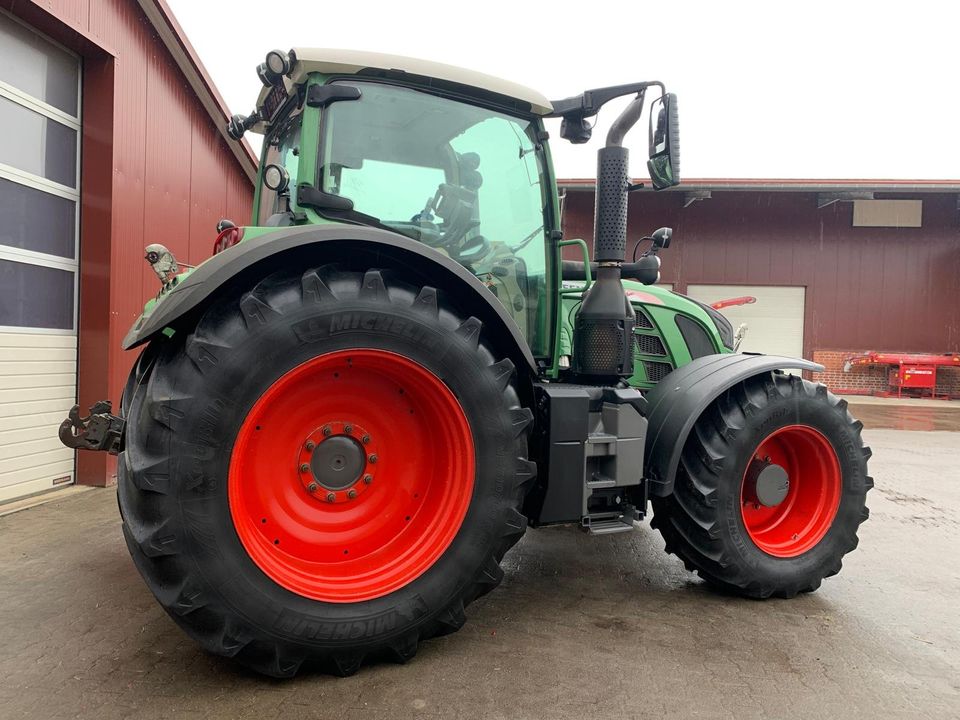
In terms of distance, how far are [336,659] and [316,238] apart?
4.88 ft

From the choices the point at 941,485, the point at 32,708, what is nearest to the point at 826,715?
the point at 32,708

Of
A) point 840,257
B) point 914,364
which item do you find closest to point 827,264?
point 840,257

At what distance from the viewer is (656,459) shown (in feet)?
10.0

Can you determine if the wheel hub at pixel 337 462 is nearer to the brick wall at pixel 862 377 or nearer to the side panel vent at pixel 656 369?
the side panel vent at pixel 656 369

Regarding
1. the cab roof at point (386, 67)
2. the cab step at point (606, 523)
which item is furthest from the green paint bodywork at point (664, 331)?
the cab roof at point (386, 67)

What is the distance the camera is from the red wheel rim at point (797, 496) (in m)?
3.21

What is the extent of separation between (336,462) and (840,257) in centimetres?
1585

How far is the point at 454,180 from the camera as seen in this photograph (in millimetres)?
2918

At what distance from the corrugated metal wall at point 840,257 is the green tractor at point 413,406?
12083 millimetres

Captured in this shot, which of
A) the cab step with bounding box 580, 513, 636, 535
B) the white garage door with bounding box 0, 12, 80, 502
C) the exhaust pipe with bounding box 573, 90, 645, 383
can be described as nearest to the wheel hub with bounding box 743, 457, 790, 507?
the cab step with bounding box 580, 513, 636, 535

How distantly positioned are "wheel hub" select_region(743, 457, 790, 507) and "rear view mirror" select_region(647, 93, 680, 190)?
4.86 ft

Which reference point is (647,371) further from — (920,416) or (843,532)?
(920,416)

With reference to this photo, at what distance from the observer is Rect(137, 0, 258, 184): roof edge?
5.79m

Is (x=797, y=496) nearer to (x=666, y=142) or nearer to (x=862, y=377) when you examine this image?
(x=666, y=142)
